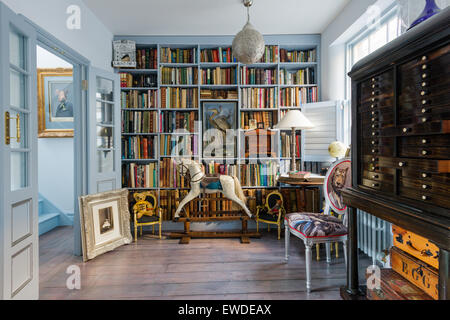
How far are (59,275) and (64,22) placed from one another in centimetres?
243

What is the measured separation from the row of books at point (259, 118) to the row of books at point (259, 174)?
562mm

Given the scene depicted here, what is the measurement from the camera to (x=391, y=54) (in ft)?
3.64

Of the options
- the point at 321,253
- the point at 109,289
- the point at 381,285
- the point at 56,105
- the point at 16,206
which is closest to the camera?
the point at 381,285

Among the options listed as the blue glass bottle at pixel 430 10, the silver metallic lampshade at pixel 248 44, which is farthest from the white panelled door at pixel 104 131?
the blue glass bottle at pixel 430 10

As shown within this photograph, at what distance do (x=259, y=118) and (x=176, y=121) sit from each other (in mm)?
1220

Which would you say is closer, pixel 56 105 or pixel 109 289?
pixel 109 289

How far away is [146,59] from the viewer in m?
3.62

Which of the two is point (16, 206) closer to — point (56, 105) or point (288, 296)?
point (288, 296)

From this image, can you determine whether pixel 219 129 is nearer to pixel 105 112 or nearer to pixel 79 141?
pixel 105 112

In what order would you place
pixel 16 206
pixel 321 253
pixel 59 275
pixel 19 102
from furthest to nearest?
1. pixel 321 253
2. pixel 59 275
3. pixel 19 102
4. pixel 16 206

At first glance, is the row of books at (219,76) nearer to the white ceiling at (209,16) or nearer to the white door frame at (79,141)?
the white ceiling at (209,16)

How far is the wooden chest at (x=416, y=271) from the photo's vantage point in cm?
123

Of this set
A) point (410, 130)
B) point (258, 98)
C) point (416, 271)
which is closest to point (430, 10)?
point (410, 130)

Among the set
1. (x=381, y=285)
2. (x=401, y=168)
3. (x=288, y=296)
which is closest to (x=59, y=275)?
(x=288, y=296)
